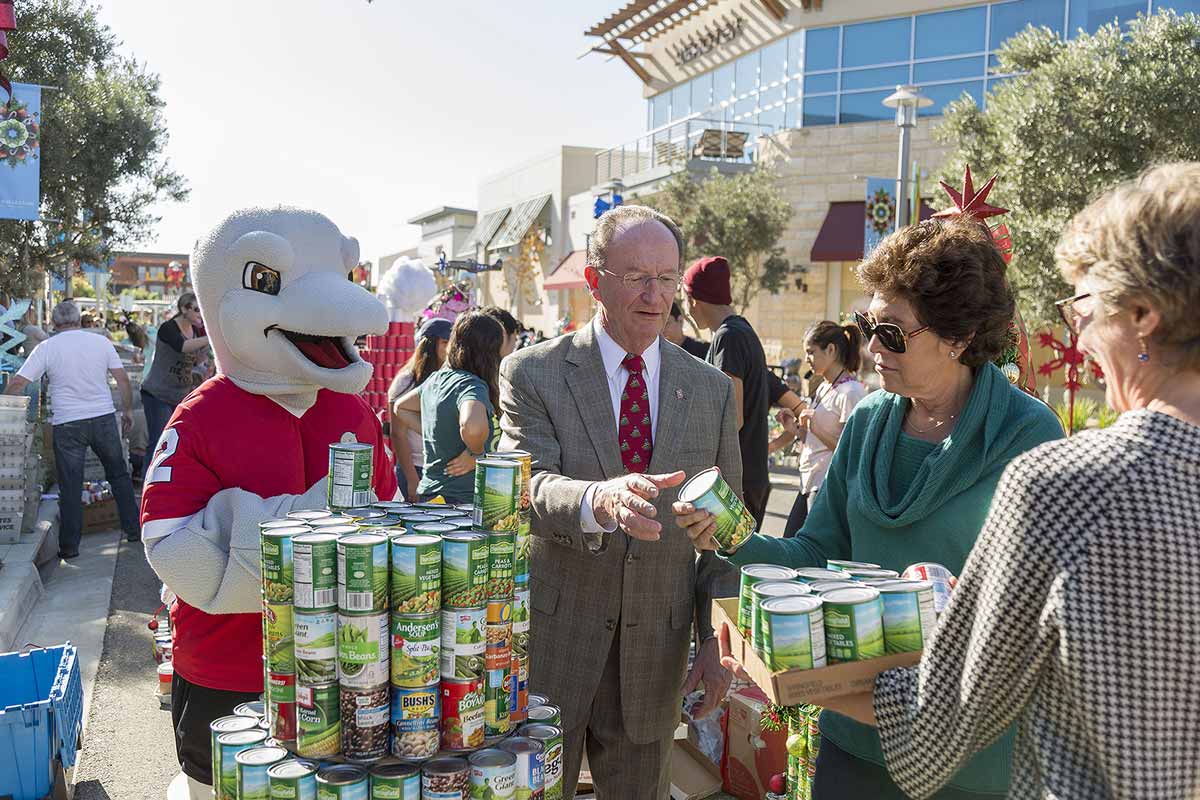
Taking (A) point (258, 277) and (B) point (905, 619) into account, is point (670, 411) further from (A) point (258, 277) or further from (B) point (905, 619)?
(A) point (258, 277)

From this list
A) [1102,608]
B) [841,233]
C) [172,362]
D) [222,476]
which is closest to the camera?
[1102,608]

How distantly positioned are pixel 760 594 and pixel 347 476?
117 cm

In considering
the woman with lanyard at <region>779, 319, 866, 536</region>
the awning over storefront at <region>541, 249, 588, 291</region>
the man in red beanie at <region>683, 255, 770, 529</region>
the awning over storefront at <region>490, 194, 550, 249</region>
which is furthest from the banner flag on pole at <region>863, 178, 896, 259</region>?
the awning over storefront at <region>490, 194, 550, 249</region>

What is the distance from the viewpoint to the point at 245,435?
279 cm

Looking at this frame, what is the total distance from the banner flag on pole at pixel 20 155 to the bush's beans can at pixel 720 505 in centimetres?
814

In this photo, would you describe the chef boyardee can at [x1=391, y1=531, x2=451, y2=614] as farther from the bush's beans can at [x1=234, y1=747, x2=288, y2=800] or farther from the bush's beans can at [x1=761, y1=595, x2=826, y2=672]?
the bush's beans can at [x1=761, y1=595, x2=826, y2=672]

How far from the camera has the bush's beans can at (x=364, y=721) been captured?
1.93m

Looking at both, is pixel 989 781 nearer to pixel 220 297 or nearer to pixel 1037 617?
pixel 1037 617

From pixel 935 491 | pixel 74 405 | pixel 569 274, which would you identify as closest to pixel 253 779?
pixel 935 491

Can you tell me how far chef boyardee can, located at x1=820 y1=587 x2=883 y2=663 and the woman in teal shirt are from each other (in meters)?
0.44

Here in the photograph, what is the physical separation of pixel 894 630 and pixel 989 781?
0.59 m

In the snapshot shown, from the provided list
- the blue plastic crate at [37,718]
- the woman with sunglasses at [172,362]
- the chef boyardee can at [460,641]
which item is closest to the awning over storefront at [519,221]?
the woman with sunglasses at [172,362]

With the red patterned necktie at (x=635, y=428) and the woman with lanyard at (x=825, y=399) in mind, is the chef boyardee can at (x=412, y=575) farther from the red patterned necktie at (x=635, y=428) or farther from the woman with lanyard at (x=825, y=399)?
the woman with lanyard at (x=825, y=399)

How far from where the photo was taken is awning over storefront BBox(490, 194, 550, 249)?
36188mm
